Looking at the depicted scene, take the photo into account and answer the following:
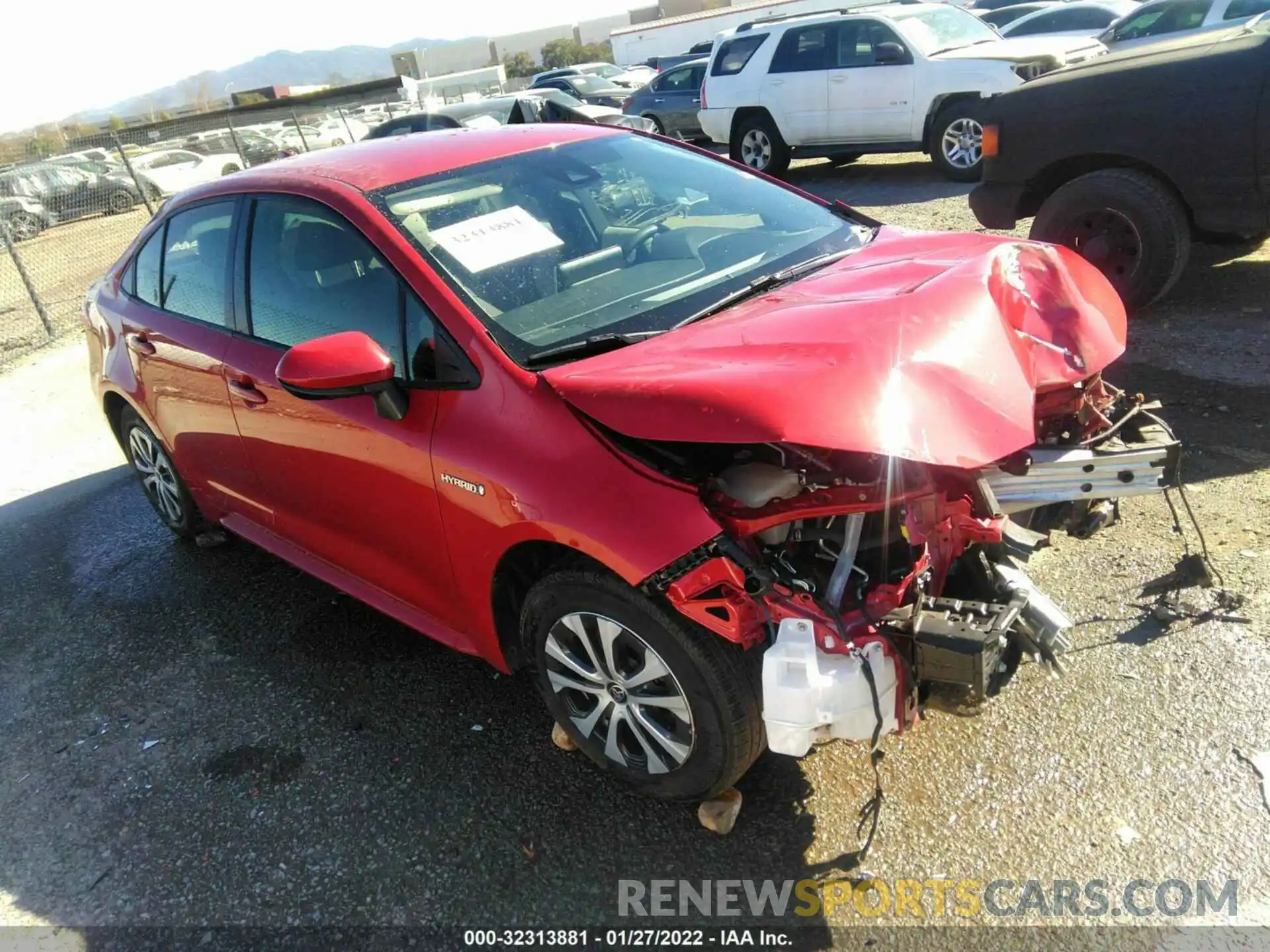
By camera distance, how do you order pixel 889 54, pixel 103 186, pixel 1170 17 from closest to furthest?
pixel 889 54 < pixel 1170 17 < pixel 103 186

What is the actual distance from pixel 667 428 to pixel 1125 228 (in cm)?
427

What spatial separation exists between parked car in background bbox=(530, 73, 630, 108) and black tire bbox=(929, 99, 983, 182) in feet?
39.5

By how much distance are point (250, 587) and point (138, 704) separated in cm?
84

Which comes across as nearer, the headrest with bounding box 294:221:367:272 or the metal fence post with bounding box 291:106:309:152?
the headrest with bounding box 294:221:367:272

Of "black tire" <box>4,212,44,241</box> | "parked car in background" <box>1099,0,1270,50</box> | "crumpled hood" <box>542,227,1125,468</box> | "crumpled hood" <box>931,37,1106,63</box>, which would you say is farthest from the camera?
"black tire" <box>4,212,44,241</box>

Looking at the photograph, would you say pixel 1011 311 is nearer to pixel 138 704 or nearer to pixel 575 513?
pixel 575 513

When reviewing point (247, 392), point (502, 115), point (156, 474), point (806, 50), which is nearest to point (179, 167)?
point (502, 115)

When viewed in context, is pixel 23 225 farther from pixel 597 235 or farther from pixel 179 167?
pixel 597 235

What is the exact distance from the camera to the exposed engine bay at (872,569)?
215 cm

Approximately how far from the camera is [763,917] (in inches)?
91.2

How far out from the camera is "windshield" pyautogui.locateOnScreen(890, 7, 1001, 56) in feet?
33.9

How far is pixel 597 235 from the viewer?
3.15m

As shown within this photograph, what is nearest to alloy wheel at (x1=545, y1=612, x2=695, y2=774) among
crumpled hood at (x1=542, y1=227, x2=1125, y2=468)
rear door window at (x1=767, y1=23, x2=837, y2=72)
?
crumpled hood at (x1=542, y1=227, x2=1125, y2=468)

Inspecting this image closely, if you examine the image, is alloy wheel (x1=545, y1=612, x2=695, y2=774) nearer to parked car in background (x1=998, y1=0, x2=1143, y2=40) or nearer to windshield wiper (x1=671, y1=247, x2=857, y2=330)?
windshield wiper (x1=671, y1=247, x2=857, y2=330)
